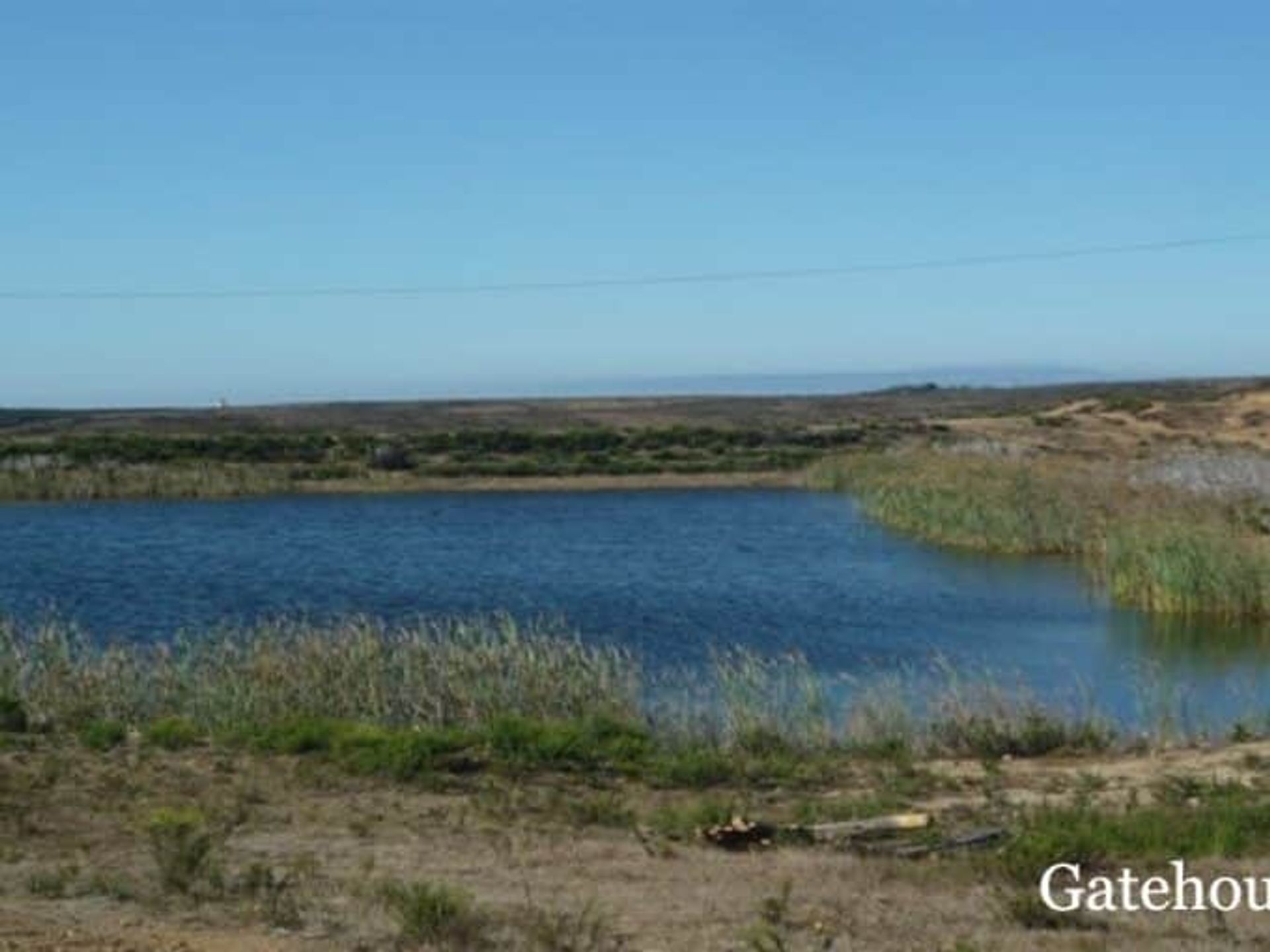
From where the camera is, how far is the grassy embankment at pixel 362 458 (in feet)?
190

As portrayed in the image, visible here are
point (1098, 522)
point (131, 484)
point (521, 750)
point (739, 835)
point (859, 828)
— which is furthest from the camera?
point (131, 484)

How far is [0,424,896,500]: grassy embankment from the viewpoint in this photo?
5794cm

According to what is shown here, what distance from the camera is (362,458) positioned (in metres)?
68.4

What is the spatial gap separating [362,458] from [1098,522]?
36837mm

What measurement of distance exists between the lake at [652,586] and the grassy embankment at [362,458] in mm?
4436

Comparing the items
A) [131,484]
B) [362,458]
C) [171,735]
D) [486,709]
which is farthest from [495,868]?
[362,458]

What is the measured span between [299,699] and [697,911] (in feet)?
28.0

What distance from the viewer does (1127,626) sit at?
89.5 feet

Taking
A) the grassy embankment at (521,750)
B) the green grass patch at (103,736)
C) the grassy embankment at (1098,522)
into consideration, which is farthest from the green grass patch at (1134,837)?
the grassy embankment at (1098,522)

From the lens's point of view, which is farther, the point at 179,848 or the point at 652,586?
the point at 652,586

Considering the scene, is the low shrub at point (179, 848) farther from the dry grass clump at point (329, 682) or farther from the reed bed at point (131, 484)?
the reed bed at point (131, 484)

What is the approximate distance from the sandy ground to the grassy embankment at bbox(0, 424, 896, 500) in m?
45.5

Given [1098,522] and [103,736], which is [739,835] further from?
[1098,522]

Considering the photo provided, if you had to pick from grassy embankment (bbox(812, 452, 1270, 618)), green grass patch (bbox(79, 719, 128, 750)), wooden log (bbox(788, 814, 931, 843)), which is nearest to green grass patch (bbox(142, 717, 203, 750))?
green grass patch (bbox(79, 719, 128, 750))
